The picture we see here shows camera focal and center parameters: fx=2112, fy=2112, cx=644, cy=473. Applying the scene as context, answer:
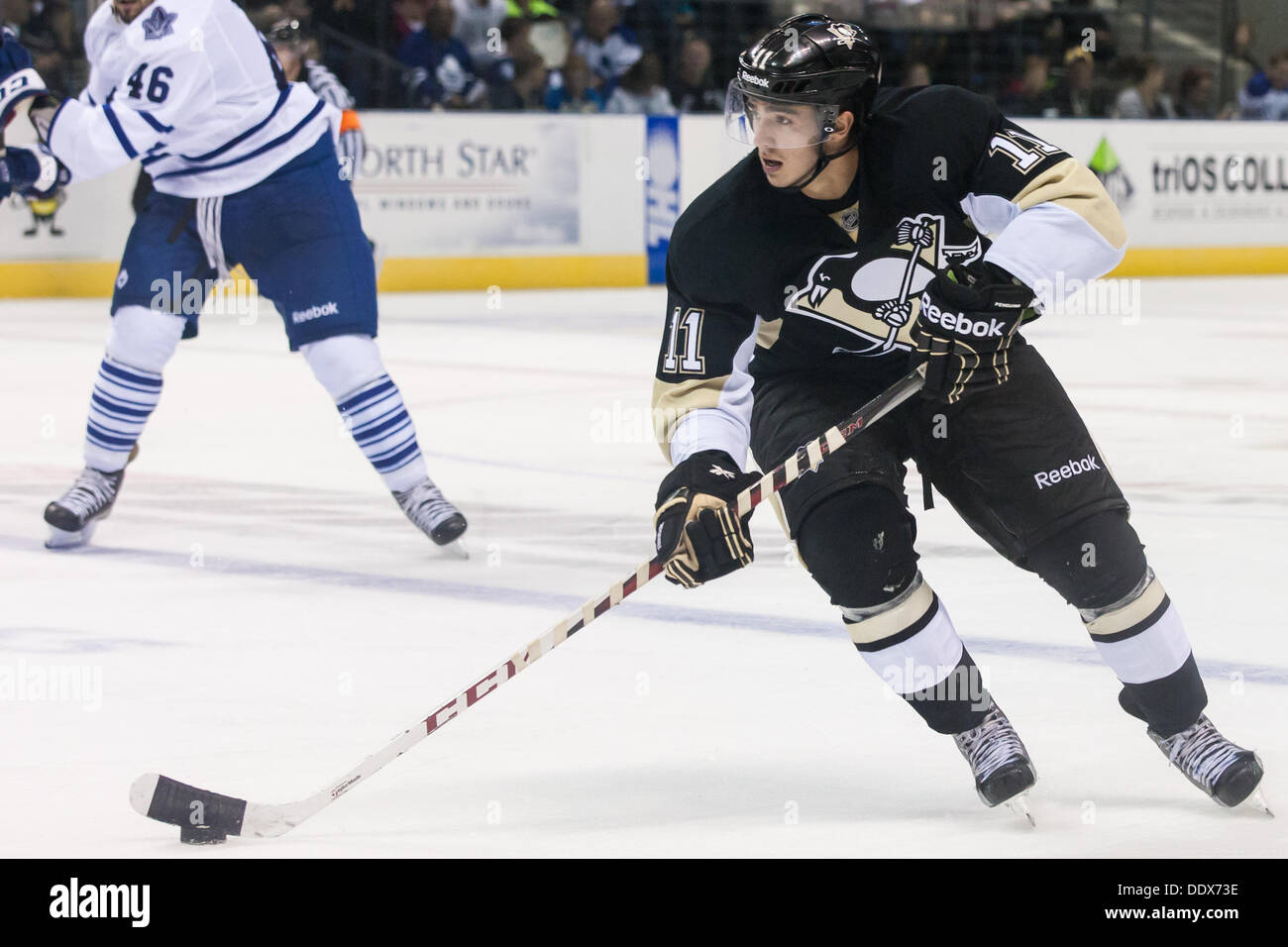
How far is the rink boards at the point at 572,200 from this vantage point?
11500 mm

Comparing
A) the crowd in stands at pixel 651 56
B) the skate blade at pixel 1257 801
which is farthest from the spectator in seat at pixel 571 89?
the skate blade at pixel 1257 801

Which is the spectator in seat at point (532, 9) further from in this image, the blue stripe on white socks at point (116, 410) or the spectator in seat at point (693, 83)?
the blue stripe on white socks at point (116, 410)

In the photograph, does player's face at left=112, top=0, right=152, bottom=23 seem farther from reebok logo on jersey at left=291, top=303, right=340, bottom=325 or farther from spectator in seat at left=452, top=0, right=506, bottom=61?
spectator in seat at left=452, top=0, right=506, bottom=61

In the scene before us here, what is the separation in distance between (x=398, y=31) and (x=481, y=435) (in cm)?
671

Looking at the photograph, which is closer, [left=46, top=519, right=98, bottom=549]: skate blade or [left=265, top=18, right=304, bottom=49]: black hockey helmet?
[left=46, top=519, right=98, bottom=549]: skate blade

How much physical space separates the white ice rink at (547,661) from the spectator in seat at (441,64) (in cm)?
564

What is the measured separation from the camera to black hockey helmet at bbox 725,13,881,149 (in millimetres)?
2701

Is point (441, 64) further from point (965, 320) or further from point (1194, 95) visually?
point (965, 320)

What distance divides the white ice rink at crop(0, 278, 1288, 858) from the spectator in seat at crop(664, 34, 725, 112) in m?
6.66

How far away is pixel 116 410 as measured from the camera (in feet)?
15.8

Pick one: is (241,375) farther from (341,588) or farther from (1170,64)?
(1170,64)

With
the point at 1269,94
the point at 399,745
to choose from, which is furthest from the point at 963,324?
the point at 1269,94

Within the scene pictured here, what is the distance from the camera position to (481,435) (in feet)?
21.6


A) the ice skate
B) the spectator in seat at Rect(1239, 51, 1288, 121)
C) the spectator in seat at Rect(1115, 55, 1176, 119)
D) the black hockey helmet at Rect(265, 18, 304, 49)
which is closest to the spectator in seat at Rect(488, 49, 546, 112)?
the spectator in seat at Rect(1115, 55, 1176, 119)
